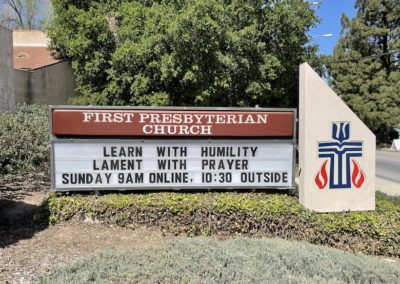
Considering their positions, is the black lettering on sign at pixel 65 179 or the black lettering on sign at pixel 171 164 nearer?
the black lettering on sign at pixel 65 179

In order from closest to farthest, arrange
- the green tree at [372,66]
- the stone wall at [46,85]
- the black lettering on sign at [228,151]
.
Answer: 1. the black lettering on sign at [228,151]
2. the stone wall at [46,85]
3. the green tree at [372,66]

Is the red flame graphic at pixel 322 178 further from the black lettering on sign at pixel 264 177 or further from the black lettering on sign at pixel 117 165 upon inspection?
the black lettering on sign at pixel 117 165

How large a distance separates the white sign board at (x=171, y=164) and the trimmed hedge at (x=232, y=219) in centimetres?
44

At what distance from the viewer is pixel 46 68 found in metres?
22.7

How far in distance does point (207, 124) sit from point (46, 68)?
A: 18051 millimetres

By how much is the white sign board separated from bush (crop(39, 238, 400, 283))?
7.11ft

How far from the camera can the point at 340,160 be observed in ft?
22.4

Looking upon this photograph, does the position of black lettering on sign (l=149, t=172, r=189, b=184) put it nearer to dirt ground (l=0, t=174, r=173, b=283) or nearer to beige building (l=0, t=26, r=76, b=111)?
dirt ground (l=0, t=174, r=173, b=283)

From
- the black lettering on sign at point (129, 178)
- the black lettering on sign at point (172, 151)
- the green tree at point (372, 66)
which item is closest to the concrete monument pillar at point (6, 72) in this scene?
the black lettering on sign at point (129, 178)

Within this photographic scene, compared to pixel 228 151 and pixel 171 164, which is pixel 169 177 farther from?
pixel 228 151

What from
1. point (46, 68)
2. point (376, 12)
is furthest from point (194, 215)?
point (376, 12)

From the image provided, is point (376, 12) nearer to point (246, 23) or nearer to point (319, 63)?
point (319, 63)

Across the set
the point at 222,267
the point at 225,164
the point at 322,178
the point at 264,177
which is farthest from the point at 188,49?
the point at 222,267

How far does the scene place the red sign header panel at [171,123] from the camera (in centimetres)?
678
